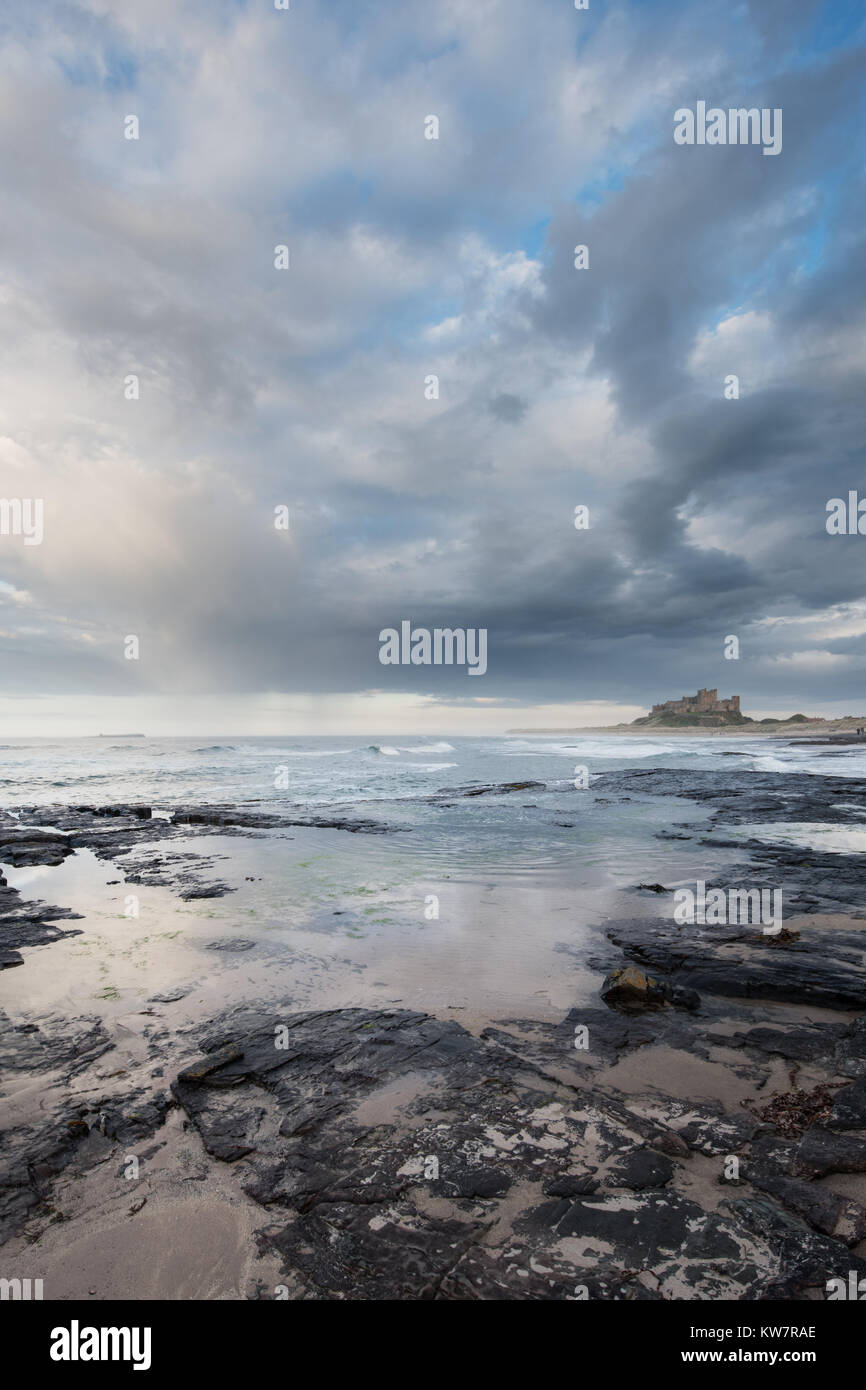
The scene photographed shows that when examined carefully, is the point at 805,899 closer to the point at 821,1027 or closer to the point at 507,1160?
the point at 821,1027

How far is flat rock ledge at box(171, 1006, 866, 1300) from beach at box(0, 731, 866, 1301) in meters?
0.02

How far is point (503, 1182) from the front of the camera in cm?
330

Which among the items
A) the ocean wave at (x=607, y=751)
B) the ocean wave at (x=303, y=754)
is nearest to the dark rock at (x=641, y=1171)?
the ocean wave at (x=607, y=751)

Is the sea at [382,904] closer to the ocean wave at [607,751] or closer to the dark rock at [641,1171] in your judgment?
the dark rock at [641,1171]

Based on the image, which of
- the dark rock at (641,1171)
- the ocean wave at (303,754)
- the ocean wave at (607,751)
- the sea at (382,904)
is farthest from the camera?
the ocean wave at (303,754)

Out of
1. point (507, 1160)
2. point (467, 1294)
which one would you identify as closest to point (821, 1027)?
point (507, 1160)

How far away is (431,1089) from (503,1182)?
1132mm

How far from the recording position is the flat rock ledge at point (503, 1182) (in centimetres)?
271

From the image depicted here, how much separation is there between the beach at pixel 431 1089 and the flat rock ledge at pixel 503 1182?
0.02m

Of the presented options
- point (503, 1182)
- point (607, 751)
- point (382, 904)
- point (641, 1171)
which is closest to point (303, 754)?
point (607, 751)

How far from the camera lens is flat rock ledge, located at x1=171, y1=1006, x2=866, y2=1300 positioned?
2.71 m

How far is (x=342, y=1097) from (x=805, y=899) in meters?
9.11

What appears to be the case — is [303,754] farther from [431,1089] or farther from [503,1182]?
[503,1182]

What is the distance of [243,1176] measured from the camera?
3436 mm
